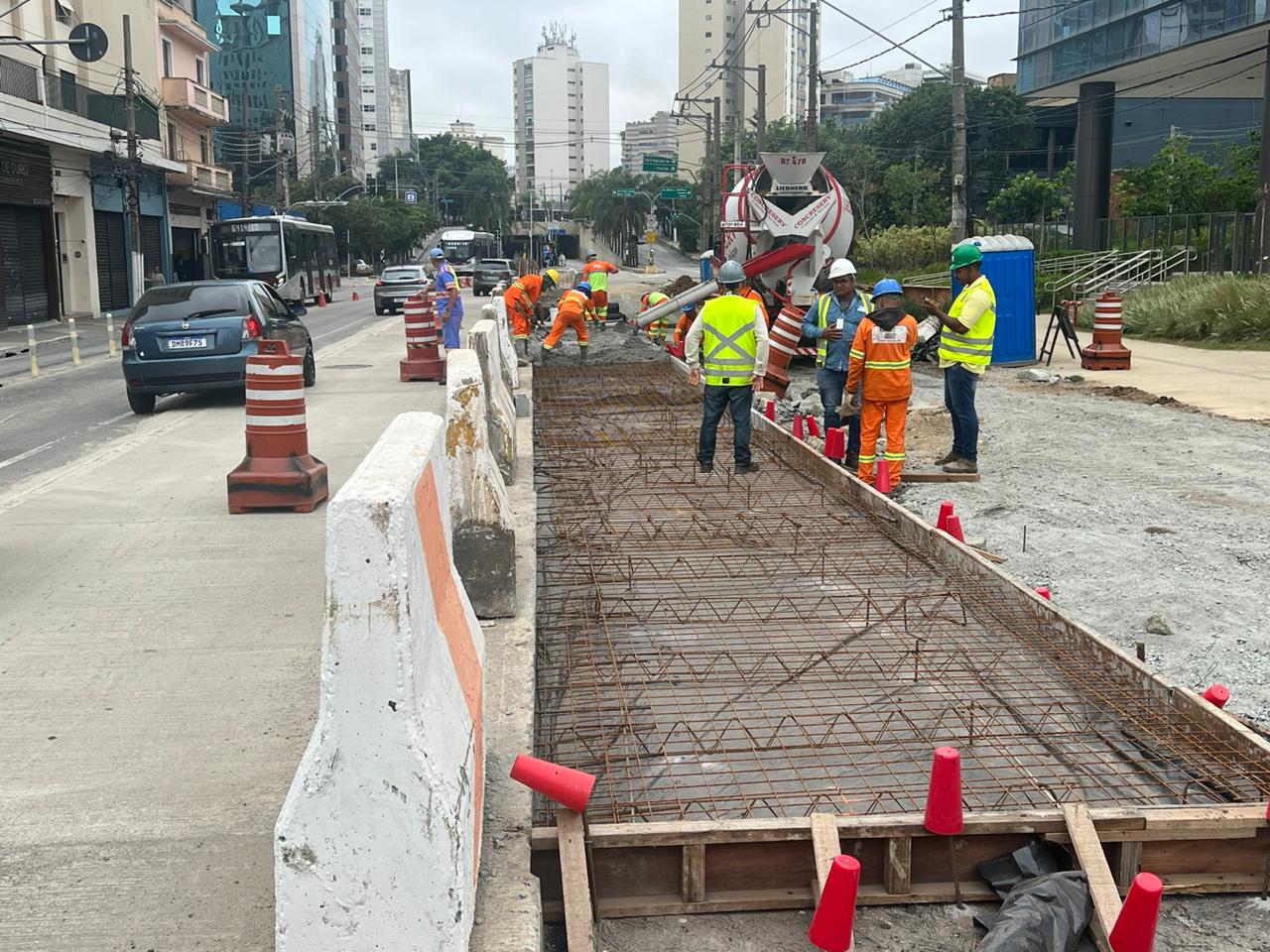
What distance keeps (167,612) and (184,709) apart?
1564 mm

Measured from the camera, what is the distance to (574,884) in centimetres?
373

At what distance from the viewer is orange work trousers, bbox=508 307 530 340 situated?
19.4 meters

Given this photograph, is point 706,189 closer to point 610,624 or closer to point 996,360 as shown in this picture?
point 996,360

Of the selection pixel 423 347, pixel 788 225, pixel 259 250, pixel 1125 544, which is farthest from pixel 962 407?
pixel 259 250

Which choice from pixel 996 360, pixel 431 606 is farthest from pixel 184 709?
pixel 996 360

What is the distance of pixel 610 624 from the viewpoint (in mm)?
6633

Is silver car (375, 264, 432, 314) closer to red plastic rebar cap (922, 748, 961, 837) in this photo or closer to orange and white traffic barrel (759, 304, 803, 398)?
orange and white traffic barrel (759, 304, 803, 398)

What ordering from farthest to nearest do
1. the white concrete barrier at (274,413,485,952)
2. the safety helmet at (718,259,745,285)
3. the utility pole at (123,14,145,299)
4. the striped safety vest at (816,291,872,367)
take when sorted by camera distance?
the utility pole at (123,14,145,299) → the striped safety vest at (816,291,872,367) → the safety helmet at (718,259,745,285) → the white concrete barrier at (274,413,485,952)

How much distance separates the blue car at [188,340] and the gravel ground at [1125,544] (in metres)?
6.62

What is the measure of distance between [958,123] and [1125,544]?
1907cm

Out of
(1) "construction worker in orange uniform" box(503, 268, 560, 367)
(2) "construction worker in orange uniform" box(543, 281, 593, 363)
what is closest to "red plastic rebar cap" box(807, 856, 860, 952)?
(2) "construction worker in orange uniform" box(543, 281, 593, 363)

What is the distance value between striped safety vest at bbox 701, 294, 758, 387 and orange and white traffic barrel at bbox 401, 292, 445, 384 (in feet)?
29.0

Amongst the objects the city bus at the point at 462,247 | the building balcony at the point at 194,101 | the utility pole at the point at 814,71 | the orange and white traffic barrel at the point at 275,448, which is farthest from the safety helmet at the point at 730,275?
the city bus at the point at 462,247

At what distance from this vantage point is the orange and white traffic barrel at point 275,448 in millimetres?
9352
